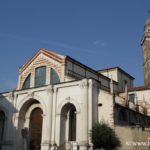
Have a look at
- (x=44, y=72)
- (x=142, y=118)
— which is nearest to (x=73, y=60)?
(x=44, y=72)

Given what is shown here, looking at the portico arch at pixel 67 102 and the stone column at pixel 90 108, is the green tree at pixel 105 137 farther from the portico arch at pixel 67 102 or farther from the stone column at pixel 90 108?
the portico arch at pixel 67 102

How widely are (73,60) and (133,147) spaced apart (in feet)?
55.5

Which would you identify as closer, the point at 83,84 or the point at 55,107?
the point at 83,84

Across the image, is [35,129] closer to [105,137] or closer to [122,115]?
[122,115]

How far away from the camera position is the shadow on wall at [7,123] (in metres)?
34.0

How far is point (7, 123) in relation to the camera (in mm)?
35406

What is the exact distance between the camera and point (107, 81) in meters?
44.8

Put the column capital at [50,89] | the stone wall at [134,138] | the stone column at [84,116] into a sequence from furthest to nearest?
the column capital at [50,89], the stone column at [84,116], the stone wall at [134,138]

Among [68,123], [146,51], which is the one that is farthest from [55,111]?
[146,51]

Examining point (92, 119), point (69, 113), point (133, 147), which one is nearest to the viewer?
point (133, 147)

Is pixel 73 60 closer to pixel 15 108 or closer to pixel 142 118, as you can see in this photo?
pixel 15 108

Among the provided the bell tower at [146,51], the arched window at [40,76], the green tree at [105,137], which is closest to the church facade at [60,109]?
the arched window at [40,76]

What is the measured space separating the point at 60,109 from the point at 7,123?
28.5 feet

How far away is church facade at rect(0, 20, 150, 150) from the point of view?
2845 cm
